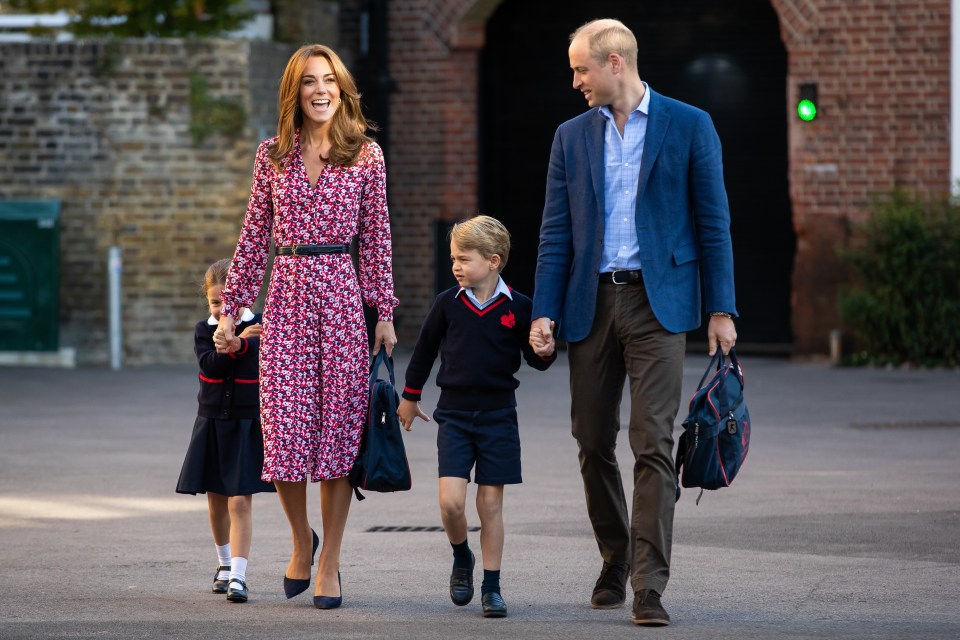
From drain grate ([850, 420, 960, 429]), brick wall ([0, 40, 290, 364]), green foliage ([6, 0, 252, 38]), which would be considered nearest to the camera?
drain grate ([850, 420, 960, 429])

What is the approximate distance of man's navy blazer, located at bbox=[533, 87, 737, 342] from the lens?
5.82 metres

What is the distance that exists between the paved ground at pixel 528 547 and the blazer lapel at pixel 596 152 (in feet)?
4.87

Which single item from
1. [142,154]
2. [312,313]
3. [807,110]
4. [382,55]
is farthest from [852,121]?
[312,313]

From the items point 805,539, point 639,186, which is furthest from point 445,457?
point 805,539

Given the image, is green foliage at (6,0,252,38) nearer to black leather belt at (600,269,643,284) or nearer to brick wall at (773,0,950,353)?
brick wall at (773,0,950,353)

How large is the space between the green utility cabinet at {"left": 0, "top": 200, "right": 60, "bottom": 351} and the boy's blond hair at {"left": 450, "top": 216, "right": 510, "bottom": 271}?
41.1ft

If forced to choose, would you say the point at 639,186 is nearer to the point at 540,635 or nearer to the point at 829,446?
the point at 540,635

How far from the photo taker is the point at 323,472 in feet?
19.5

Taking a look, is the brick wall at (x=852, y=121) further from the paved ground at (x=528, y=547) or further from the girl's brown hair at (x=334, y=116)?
the girl's brown hair at (x=334, y=116)

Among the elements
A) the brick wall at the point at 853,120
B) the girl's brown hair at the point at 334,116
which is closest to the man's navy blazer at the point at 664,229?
the girl's brown hair at the point at 334,116

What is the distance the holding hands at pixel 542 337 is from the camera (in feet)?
19.1

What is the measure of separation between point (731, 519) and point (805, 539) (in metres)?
0.65

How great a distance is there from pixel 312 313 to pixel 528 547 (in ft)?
6.17

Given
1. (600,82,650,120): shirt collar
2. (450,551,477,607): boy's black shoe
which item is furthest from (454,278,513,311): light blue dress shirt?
(450,551,477,607): boy's black shoe
